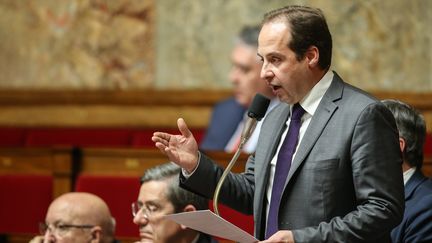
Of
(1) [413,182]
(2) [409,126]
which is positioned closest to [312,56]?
(2) [409,126]

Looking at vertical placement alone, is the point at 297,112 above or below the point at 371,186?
above

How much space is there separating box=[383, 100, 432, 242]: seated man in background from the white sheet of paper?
0.81 meters

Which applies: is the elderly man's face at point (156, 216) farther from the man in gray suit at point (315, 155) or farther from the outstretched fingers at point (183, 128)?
the outstretched fingers at point (183, 128)

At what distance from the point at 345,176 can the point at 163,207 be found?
43.7 inches

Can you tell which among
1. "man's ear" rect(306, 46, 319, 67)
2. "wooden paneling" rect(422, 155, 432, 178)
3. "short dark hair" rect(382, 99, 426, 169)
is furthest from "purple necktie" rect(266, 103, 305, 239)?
"wooden paneling" rect(422, 155, 432, 178)

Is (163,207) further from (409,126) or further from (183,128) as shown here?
(409,126)

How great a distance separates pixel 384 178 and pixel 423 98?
12.2 ft

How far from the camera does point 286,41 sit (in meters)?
2.59

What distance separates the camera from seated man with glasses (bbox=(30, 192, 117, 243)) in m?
3.56

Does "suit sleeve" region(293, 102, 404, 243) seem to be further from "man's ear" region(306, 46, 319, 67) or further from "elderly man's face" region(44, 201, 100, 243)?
"elderly man's face" region(44, 201, 100, 243)

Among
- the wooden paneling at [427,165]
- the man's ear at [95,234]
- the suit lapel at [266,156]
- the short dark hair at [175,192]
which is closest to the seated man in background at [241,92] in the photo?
the wooden paneling at [427,165]

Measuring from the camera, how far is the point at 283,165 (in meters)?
2.64

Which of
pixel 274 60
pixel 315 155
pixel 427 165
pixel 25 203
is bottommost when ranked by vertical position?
pixel 25 203

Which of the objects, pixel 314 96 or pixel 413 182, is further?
pixel 413 182
